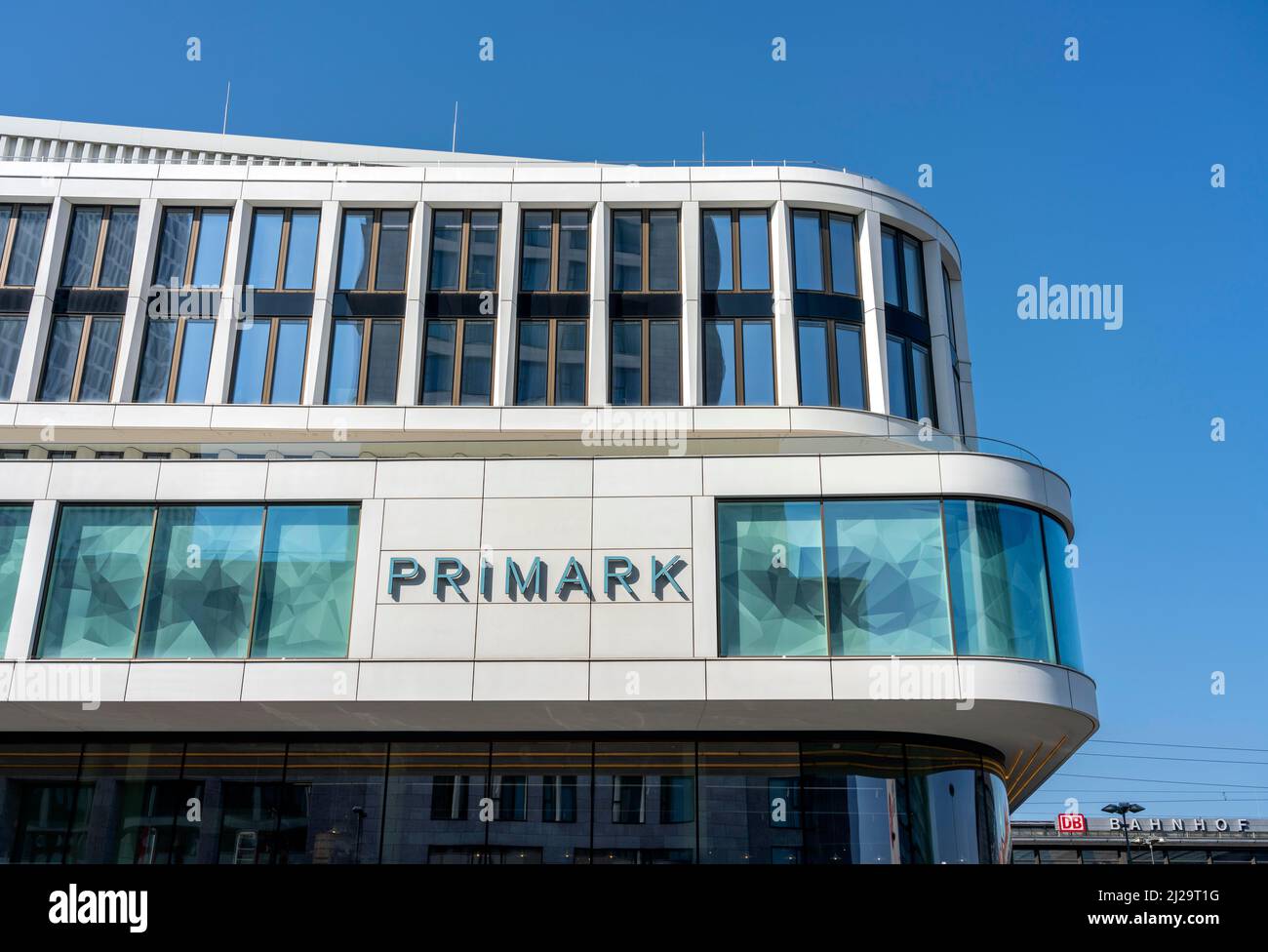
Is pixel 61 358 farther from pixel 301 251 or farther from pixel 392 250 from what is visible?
pixel 392 250

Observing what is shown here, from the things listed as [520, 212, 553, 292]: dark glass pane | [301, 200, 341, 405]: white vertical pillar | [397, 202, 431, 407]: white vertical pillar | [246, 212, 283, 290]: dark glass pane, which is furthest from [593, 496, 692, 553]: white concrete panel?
[246, 212, 283, 290]: dark glass pane

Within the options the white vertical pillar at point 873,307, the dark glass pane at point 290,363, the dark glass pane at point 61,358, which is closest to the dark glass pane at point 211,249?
the dark glass pane at point 290,363

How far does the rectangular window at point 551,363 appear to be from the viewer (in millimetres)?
29734

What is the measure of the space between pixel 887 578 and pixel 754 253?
1266 centimetres

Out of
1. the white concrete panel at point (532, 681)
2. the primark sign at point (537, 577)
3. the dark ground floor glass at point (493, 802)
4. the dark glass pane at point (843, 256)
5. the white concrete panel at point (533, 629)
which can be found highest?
the dark glass pane at point (843, 256)

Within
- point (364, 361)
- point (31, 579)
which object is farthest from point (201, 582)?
point (364, 361)

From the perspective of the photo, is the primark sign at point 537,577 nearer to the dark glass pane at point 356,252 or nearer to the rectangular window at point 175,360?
the rectangular window at point 175,360

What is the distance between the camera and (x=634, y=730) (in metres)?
22.1

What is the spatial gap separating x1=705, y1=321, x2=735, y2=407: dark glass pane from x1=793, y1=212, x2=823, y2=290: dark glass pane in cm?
224

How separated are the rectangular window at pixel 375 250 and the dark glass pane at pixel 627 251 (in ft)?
17.9

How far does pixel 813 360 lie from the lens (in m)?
29.6

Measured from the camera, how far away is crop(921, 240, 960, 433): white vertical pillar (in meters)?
31.2
